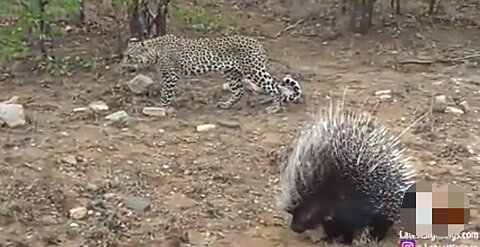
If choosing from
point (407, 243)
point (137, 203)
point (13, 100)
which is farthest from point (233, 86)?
point (407, 243)

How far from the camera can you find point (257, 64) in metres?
8.37

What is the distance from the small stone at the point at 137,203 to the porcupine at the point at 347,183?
102cm

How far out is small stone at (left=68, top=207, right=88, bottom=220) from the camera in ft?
17.6

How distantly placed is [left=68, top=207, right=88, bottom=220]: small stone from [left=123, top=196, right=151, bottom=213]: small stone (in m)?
0.28

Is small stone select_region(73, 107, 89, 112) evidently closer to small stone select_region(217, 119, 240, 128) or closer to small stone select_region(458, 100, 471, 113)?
small stone select_region(217, 119, 240, 128)

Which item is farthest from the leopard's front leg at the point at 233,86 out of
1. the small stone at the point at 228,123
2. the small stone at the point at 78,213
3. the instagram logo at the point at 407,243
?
the instagram logo at the point at 407,243

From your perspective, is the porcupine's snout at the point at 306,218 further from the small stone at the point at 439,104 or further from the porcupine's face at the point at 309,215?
the small stone at the point at 439,104

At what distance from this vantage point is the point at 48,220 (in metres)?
5.32

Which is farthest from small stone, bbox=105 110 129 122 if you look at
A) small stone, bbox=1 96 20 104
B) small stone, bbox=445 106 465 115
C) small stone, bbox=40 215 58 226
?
small stone, bbox=445 106 465 115

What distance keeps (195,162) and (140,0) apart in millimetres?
3592

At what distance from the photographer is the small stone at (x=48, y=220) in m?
5.29

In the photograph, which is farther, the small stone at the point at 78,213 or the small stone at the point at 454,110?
the small stone at the point at 454,110

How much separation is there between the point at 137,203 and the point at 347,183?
1.42 metres

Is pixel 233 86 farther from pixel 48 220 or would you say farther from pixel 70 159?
pixel 48 220
